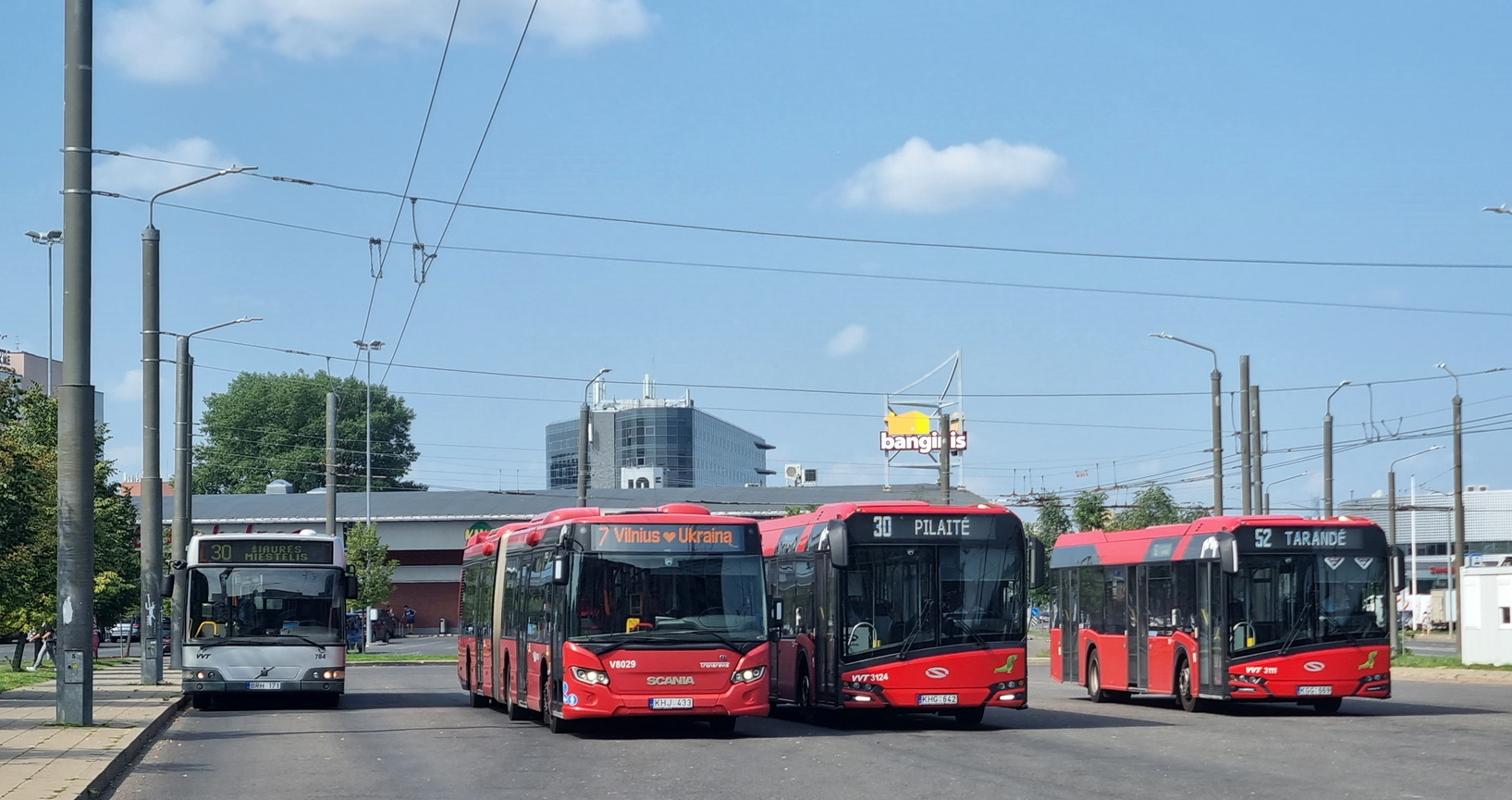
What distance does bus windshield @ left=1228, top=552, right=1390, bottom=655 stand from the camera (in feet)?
77.8

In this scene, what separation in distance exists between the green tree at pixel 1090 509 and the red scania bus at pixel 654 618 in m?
44.3

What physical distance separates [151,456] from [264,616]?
211 inches

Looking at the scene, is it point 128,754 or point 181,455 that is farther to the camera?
point 181,455

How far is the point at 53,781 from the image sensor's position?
Answer: 14.2m

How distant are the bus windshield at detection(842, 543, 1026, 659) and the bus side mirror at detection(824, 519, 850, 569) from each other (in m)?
0.48

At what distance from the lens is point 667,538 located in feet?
67.1

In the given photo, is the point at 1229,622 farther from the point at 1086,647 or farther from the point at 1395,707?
the point at 1086,647

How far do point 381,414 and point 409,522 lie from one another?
22.9 metres

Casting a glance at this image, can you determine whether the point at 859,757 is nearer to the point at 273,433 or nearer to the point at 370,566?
the point at 370,566

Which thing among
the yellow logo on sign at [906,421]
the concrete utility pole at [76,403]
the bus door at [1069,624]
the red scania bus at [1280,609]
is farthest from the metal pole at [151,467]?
the yellow logo on sign at [906,421]

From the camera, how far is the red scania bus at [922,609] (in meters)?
21.6

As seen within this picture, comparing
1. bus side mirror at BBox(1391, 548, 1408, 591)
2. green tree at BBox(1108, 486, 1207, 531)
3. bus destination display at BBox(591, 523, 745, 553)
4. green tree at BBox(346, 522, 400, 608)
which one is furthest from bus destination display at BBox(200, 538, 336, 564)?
green tree at BBox(1108, 486, 1207, 531)

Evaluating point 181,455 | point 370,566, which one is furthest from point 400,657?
point 181,455

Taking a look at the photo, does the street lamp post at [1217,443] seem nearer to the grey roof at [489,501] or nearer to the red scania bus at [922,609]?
the red scania bus at [922,609]
